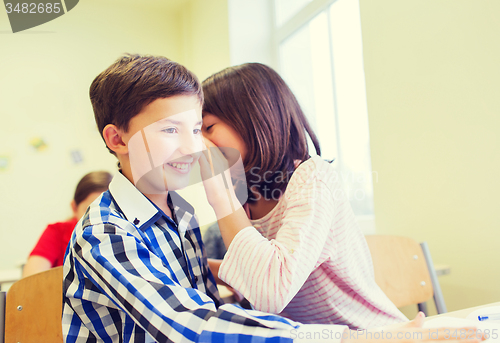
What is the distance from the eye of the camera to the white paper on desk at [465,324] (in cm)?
49

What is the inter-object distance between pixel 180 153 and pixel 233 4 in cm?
229

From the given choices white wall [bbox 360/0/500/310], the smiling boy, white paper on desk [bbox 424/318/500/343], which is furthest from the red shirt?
white paper on desk [bbox 424/318/500/343]

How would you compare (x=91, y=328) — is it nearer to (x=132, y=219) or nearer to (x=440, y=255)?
(x=132, y=219)

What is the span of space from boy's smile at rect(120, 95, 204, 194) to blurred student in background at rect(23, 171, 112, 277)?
1.05 metres

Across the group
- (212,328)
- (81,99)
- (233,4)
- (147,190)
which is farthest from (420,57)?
(81,99)

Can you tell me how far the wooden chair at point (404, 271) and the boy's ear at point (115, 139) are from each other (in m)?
0.73

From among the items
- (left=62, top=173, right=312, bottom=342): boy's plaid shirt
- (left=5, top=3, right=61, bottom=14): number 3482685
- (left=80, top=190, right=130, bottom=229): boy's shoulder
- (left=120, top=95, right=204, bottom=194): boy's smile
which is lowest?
(left=62, top=173, right=312, bottom=342): boy's plaid shirt

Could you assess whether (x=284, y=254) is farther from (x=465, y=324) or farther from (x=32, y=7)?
(x=32, y=7)

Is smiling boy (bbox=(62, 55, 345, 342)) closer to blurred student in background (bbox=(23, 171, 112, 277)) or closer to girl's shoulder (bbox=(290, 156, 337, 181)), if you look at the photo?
girl's shoulder (bbox=(290, 156, 337, 181))

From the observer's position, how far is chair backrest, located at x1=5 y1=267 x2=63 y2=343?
789mm

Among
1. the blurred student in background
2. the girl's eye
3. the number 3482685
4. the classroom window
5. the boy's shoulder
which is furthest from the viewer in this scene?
the number 3482685

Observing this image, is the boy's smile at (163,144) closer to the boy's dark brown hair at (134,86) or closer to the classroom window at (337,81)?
the boy's dark brown hair at (134,86)

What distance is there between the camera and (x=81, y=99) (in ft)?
10.9

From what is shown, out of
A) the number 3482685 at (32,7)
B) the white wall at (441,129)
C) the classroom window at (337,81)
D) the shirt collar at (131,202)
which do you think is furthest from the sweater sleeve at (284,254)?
the number 3482685 at (32,7)
